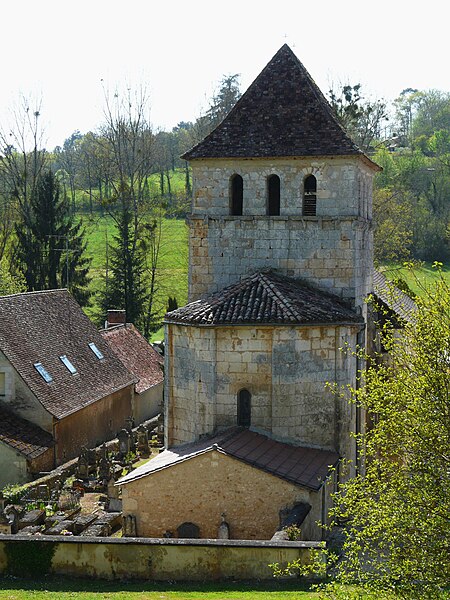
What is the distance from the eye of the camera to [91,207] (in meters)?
76.6

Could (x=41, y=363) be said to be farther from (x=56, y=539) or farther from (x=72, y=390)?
(x=56, y=539)

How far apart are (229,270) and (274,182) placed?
8.78 ft

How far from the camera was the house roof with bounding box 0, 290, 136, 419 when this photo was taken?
1021 inches

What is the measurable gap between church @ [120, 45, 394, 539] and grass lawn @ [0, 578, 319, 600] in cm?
216

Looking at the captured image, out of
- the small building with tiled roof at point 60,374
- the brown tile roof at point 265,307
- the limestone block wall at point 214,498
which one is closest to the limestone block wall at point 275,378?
the brown tile roof at point 265,307

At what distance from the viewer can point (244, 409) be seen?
19.6 m

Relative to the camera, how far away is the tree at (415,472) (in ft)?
33.6

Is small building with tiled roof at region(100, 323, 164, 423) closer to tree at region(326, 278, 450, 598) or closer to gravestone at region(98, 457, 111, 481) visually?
gravestone at region(98, 457, 111, 481)

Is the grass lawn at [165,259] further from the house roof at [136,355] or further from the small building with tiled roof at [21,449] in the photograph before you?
the small building with tiled roof at [21,449]

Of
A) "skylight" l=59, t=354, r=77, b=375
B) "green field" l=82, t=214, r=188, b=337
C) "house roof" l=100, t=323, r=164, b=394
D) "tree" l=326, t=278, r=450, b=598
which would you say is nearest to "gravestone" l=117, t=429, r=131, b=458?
"skylight" l=59, t=354, r=77, b=375

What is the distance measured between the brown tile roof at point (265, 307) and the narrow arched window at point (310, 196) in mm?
2131

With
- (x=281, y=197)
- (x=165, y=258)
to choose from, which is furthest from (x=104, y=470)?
(x=165, y=258)

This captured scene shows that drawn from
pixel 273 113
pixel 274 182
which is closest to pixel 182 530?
pixel 274 182

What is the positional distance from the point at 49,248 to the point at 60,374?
842 inches
